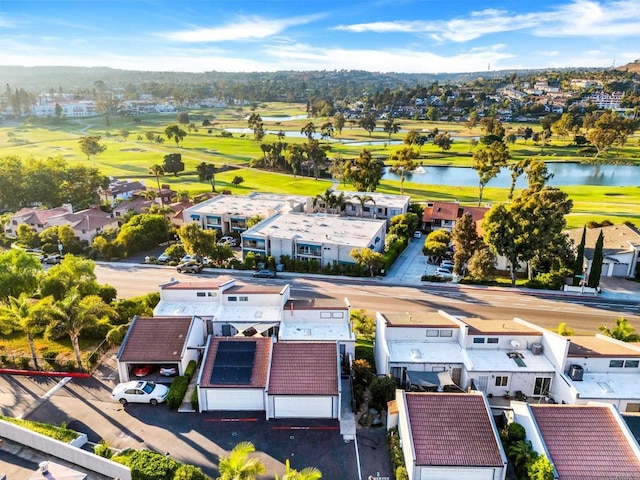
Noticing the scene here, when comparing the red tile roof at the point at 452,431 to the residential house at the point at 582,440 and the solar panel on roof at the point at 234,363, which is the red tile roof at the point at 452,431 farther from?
the solar panel on roof at the point at 234,363

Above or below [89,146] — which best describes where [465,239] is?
below

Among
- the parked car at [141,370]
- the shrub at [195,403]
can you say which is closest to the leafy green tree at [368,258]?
the parked car at [141,370]

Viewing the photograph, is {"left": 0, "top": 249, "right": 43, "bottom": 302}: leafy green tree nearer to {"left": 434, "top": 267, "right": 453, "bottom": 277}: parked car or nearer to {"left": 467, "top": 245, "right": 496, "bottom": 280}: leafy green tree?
{"left": 434, "top": 267, "right": 453, "bottom": 277}: parked car

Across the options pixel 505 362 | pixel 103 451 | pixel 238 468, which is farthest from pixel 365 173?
pixel 238 468

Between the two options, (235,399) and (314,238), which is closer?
(235,399)

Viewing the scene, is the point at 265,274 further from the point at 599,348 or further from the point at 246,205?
the point at 599,348

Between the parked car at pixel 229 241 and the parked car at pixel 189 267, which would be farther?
the parked car at pixel 229 241

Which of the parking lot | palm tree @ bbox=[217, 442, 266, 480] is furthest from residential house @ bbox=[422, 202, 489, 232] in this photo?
palm tree @ bbox=[217, 442, 266, 480]
